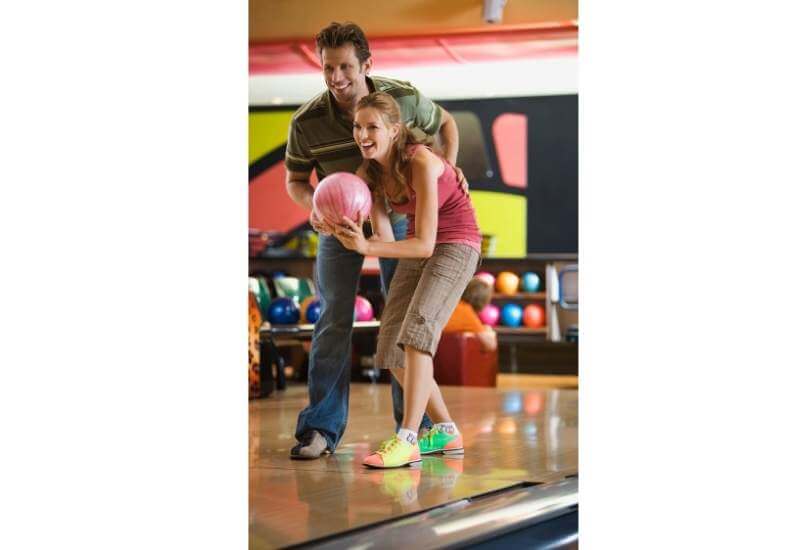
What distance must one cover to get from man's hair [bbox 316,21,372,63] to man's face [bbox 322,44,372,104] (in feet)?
0.04

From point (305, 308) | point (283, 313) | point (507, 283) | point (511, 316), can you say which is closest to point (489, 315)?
point (511, 316)

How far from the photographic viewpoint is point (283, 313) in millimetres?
5141

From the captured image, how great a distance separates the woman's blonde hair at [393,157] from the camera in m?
2.17

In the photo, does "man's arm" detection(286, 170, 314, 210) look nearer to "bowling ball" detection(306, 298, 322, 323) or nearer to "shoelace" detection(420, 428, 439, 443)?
"shoelace" detection(420, 428, 439, 443)

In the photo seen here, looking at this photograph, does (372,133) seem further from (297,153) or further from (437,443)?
(437,443)

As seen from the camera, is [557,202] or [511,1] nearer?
[511,1]

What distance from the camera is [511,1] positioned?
273cm

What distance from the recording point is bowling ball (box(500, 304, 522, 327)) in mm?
7805
